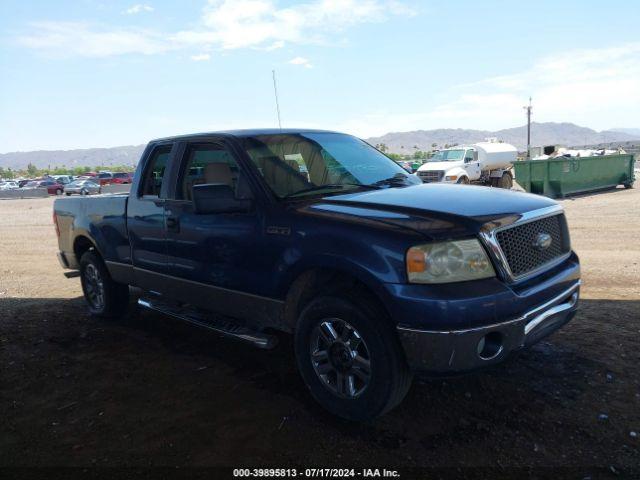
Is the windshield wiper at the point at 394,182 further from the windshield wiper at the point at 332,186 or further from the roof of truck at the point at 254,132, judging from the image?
the roof of truck at the point at 254,132

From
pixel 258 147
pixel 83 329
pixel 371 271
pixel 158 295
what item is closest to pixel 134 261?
pixel 158 295

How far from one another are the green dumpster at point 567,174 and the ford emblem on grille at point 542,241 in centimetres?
1722

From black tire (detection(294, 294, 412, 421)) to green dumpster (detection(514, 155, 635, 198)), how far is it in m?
18.0

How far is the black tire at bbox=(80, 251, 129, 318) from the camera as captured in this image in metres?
5.86

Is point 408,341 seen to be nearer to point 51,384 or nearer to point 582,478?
point 582,478

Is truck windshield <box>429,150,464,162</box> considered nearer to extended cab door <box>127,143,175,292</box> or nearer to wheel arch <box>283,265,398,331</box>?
extended cab door <box>127,143,175,292</box>

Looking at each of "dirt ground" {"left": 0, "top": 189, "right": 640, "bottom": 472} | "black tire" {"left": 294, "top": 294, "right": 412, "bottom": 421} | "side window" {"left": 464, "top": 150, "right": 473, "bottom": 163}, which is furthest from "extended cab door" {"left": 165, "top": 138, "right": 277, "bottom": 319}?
"side window" {"left": 464, "top": 150, "right": 473, "bottom": 163}

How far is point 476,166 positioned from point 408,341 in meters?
22.4

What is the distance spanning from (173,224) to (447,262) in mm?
2575

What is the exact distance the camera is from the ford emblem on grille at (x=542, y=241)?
3.41m

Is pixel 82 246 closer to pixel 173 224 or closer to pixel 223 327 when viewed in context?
pixel 173 224

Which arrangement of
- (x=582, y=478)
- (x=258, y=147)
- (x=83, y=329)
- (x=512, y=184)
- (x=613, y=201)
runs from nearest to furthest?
(x=582, y=478), (x=258, y=147), (x=83, y=329), (x=613, y=201), (x=512, y=184)

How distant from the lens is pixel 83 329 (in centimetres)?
577

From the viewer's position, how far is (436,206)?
332cm
